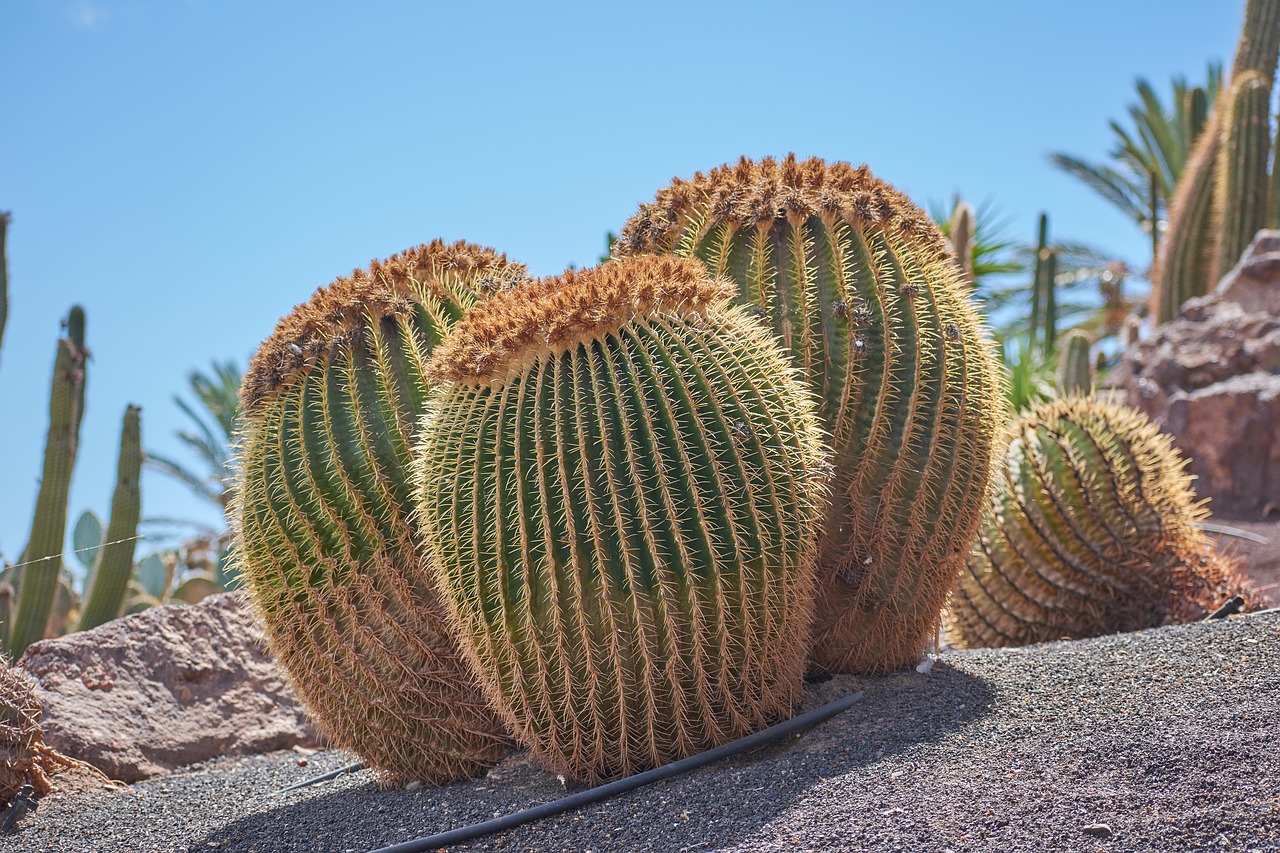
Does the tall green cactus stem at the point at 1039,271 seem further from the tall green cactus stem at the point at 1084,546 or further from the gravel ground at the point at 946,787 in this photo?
the gravel ground at the point at 946,787

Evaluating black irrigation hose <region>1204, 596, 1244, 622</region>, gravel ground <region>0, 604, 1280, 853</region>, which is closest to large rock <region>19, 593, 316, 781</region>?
gravel ground <region>0, 604, 1280, 853</region>

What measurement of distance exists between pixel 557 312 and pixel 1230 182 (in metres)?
11.2

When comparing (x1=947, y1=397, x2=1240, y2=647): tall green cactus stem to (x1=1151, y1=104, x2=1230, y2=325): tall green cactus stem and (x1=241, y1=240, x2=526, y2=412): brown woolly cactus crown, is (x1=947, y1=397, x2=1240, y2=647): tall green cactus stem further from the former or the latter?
(x1=1151, y1=104, x2=1230, y2=325): tall green cactus stem

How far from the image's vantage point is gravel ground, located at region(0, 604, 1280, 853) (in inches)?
101

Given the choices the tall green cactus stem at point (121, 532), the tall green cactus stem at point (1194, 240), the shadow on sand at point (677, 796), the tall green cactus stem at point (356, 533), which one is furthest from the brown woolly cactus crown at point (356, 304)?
the tall green cactus stem at point (1194, 240)

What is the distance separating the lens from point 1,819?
407 cm

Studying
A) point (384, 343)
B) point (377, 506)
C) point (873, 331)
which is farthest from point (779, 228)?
point (377, 506)

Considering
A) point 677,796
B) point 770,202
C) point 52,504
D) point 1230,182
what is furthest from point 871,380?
point 1230,182

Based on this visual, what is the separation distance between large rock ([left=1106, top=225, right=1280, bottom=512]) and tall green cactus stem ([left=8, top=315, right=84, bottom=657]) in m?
7.28

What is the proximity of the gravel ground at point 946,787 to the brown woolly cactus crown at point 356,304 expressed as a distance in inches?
55.1

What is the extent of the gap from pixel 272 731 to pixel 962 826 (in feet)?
11.6

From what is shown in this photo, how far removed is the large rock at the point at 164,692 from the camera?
183 inches

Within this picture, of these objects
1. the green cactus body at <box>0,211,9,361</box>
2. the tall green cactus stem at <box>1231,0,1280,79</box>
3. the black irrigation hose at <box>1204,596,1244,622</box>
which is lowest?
the black irrigation hose at <box>1204,596,1244,622</box>

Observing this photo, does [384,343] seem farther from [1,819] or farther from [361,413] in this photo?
[1,819]
